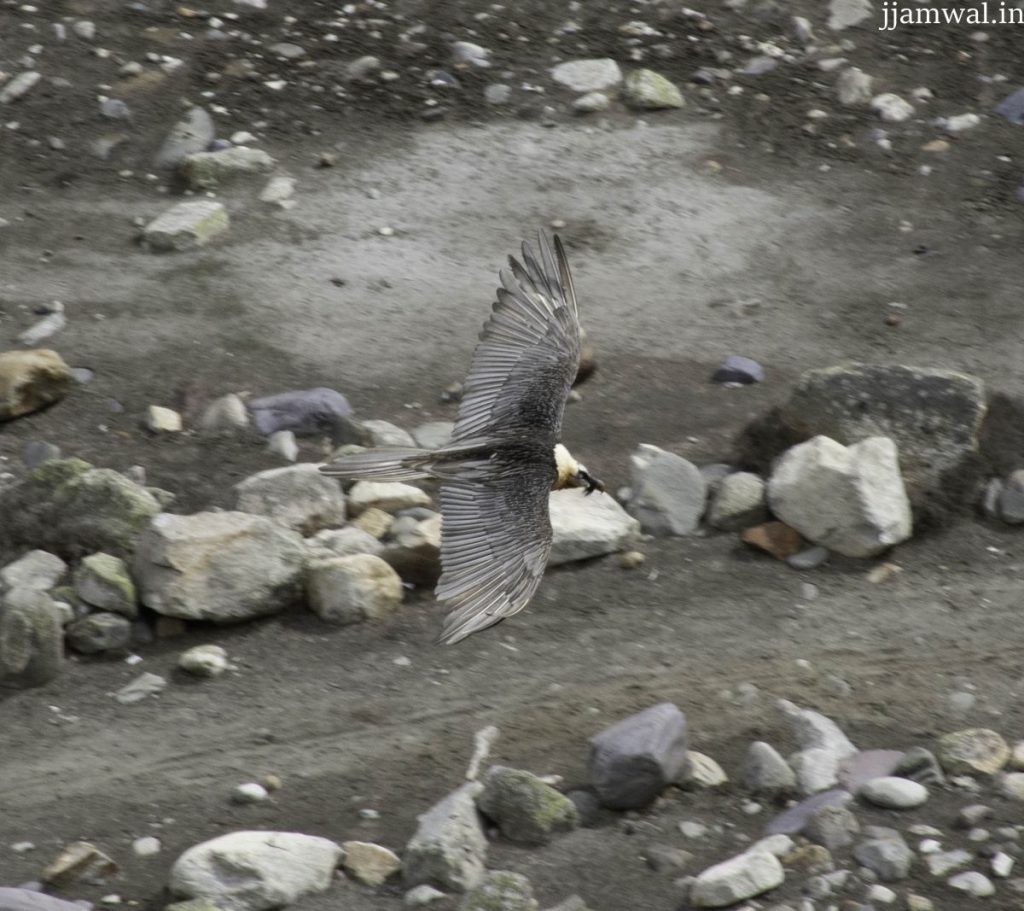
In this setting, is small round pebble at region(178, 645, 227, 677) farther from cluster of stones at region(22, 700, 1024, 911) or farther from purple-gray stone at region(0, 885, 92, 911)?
purple-gray stone at region(0, 885, 92, 911)

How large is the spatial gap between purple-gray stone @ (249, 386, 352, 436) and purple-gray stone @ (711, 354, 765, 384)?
187cm

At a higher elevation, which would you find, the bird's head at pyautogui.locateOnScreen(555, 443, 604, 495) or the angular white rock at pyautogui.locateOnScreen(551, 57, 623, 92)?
the angular white rock at pyautogui.locateOnScreen(551, 57, 623, 92)

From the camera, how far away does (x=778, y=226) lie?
9125 mm

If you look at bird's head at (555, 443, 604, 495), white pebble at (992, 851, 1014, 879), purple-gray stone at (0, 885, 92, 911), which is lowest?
white pebble at (992, 851, 1014, 879)

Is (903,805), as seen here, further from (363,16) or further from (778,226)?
(363,16)

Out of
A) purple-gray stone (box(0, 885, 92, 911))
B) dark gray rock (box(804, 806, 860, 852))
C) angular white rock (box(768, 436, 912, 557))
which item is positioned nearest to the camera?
purple-gray stone (box(0, 885, 92, 911))

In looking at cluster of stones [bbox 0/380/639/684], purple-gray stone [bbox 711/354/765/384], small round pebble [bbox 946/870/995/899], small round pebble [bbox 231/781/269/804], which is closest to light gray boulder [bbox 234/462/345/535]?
cluster of stones [bbox 0/380/639/684]

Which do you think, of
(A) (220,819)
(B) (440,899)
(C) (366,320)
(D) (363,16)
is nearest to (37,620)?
(A) (220,819)

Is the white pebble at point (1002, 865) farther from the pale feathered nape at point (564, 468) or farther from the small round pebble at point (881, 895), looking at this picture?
the pale feathered nape at point (564, 468)

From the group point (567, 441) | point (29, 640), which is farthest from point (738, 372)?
point (29, 640)

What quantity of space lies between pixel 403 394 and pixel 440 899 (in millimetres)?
3319

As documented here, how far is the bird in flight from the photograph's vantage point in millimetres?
5629

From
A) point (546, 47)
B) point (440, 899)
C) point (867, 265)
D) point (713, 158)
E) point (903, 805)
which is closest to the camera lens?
point (440, 899)

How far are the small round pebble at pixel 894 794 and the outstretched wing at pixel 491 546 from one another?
1.31m
